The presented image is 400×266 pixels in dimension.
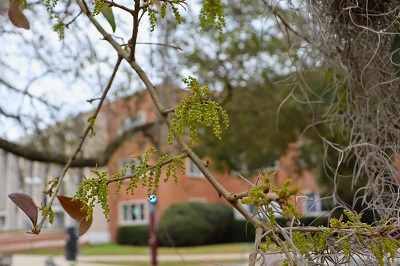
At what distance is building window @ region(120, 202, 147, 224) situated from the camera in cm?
2091

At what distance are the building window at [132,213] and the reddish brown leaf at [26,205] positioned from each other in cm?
2000

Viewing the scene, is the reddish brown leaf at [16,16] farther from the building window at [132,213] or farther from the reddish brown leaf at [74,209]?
the building window at [132,213]

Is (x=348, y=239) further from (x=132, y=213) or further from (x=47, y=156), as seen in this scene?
(x=132, y=213)

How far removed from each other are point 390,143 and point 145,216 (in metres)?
20.4

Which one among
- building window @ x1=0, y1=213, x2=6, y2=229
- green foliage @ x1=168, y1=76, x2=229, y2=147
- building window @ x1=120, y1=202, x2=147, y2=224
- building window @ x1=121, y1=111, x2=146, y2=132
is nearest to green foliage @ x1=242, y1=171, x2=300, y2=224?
green foliage @ x1=168, y1=76, x2=229, y2=147

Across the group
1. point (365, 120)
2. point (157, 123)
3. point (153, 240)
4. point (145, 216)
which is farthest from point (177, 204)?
point (365, 120)

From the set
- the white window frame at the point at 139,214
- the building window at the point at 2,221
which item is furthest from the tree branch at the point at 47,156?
the building window at the point at 2,221

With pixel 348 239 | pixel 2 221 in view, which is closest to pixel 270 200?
pixel 348 239

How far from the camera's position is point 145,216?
21.1 metres

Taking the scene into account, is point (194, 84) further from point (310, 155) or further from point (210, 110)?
point (310, 155)

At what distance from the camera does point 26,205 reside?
829 millimetres

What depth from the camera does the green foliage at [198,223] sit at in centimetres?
1778

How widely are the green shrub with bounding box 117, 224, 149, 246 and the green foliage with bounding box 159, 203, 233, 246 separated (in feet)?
2.74

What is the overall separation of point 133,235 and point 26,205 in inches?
767
